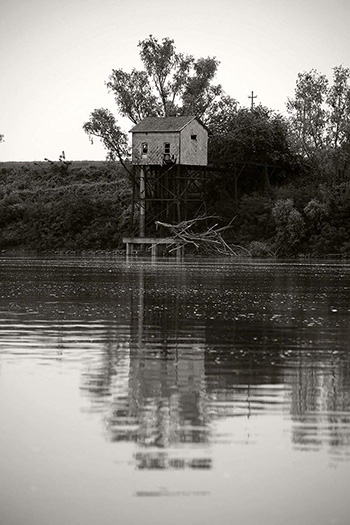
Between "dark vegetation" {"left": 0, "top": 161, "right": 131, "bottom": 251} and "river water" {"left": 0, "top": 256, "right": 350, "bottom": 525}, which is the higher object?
"dark vegetation" {"left": 0, "top": 161, "right": 131, "bottom": 251}

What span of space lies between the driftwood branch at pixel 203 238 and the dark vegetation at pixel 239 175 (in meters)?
1.12

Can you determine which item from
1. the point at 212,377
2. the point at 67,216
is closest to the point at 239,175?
the point at 67,216

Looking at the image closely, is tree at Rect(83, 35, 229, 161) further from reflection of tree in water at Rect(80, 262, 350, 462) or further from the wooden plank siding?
reflection of tree in water at Rect(80, 262, 350, 462)

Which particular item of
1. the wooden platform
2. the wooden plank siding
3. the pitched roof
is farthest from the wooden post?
the pitched roof

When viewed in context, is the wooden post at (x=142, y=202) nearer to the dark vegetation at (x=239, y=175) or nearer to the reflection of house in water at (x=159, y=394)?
the dark vegetation at (x=239, y=175)

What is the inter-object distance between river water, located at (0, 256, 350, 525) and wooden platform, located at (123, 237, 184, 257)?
59050 millimetres

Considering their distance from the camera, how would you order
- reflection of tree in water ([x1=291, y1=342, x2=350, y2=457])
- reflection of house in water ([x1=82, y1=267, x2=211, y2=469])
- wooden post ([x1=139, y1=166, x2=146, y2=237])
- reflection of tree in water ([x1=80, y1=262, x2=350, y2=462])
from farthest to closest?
wooden post ([x1=139, y1=166, x2=146, y2=237]) < reflection of tree in water ([x1=80, y1=262, x2=350, y2=462]) < reflection of tree in water ([x1=291, y1=342, x2=350, y2=457]) < reflection of house in water ([x1=82, y1=267, x2=211, y2=469])

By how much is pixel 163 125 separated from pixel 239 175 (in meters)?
8.82

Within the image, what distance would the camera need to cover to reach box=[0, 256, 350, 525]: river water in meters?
7.62

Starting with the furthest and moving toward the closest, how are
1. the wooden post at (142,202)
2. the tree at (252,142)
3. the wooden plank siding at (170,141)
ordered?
the tree at (252,142), the wooden post at (142,202), the wooden plank siding at (170,141)

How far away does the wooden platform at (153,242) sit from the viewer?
8150cm

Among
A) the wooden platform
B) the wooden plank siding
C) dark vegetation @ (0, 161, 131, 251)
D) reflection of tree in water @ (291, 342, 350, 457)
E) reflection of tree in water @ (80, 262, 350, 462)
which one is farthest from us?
dark vegetation @ (0, 161, 131, 251)

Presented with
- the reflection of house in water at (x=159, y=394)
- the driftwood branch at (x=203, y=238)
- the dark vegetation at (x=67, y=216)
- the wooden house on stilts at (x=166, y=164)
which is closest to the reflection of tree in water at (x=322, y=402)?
the reflection of house in water at (x=159, y=394)

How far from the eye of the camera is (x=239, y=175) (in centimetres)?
8981
